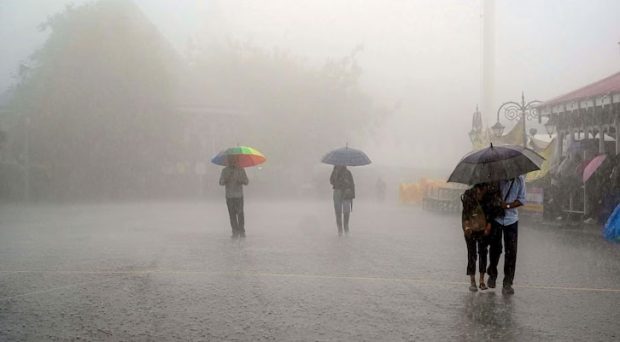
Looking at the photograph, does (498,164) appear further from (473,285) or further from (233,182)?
(233,182)

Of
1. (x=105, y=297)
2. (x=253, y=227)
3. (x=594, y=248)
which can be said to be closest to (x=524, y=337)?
(x=105, y=297)

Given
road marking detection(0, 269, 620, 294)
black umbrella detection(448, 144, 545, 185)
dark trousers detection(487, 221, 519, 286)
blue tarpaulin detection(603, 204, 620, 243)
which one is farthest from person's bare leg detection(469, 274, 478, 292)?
blue tarpaulin detection(603, 204, 620, 243)

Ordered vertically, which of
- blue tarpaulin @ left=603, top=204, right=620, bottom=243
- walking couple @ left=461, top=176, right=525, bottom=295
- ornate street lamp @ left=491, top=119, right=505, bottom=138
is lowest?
blue tarpaulin @ left=603, top=204, right=620, bottom=243

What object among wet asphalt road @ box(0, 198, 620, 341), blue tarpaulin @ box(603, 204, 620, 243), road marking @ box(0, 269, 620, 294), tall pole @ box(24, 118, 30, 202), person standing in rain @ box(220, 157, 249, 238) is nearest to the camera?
wet asphalt road @ box(0, 198, 620, 341)

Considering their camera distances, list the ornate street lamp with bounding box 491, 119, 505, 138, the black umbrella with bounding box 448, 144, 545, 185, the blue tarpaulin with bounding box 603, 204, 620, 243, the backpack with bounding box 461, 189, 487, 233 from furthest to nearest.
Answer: the ornate street lamp with bounding box 491, 119, 505, 138 < the blue tarpaulin with bounding box 603, 204, 620, 243 < the backpack with bounding box 461, 189, 487, 233 < the black umbrella with bounding box 448, 144, 545, 185

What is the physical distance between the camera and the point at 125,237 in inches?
502

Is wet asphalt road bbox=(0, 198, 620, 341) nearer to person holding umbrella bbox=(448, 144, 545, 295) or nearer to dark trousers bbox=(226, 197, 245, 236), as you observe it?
person holding umbrella bbox=(448, 144, 545, 295)

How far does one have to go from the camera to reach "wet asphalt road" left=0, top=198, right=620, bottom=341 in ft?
16.4

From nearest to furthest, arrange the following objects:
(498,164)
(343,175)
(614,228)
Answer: (498,164)
(614,228)
(343,175)

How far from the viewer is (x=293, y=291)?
6664 mm

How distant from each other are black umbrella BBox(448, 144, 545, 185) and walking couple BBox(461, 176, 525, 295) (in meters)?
0.19

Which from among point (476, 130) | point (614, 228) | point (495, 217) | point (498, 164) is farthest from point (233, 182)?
point (476, 130)

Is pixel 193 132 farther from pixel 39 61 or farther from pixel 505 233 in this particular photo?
pixel 505 233

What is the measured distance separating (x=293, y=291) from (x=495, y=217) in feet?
7.69
